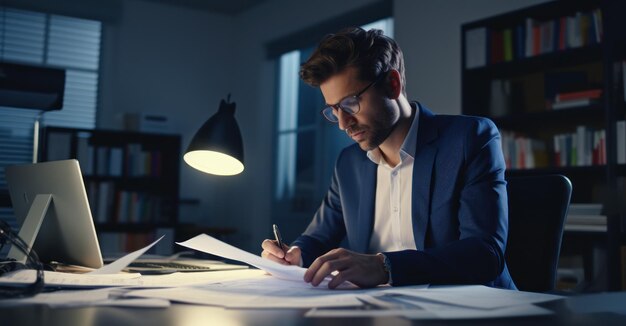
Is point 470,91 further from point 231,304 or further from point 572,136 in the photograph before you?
point 231,304

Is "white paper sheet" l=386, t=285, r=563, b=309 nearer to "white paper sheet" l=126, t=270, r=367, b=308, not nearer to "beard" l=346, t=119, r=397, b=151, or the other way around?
"white paper sheet" l=126, t=270, r=367, b=308

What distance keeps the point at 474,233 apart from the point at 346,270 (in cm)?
41

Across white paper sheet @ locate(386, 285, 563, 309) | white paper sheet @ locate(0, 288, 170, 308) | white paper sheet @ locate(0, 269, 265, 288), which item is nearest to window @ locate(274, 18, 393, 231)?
white paper sheet @ locate(0, 269, 265, 288)

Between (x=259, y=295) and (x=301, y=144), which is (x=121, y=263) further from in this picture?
(x=301, y=144)

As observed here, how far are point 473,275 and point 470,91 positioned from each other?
291 cm

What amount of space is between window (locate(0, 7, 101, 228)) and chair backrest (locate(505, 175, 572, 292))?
482 cm

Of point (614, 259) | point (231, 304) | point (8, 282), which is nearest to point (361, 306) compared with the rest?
point (231, 304)

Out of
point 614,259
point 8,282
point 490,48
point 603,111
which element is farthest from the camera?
point 490,48

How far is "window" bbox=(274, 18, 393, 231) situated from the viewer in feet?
18.0

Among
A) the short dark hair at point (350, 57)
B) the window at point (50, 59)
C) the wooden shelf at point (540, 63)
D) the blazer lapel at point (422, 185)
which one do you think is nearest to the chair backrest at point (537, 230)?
the blazer lapel at point (422, 185)

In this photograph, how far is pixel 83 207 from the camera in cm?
142

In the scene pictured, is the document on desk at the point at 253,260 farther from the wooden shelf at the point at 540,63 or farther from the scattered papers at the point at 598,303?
the wooden shelf at the point at 540,63

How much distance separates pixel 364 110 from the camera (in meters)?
1.68

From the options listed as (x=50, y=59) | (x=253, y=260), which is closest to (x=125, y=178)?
(x=50, y=59)
